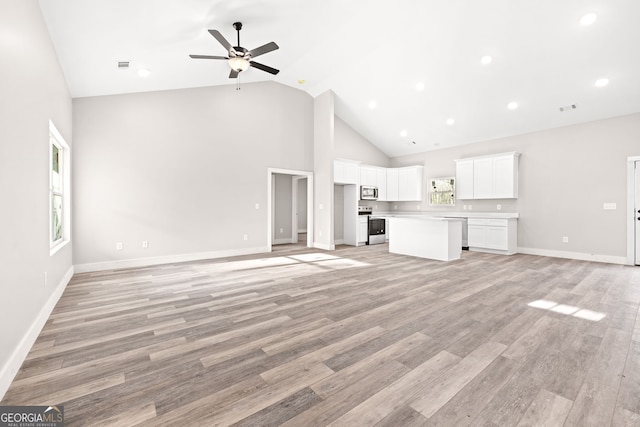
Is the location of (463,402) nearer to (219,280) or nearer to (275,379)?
(275,379)

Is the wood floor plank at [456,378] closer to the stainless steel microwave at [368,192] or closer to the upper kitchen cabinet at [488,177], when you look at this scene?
the upper kitchen cabinet at [488,177]

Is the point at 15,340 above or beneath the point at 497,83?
beneath

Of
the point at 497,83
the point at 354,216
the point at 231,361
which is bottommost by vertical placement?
the point at 231,361

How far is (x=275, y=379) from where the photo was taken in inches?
72.7

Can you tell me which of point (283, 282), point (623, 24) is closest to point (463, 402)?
point (283, 282)

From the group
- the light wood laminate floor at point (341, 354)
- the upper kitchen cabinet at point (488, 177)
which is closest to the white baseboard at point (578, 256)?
the upper kitchen cabinet at point (488, 177)

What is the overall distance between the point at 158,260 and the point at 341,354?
480cm

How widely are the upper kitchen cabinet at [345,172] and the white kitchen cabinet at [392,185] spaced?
1516 millimetres

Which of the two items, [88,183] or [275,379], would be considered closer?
[275,379]

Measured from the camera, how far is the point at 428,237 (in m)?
6.06

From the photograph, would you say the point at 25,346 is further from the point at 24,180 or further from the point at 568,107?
the point at 568,107

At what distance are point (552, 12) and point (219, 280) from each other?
20.3 feet

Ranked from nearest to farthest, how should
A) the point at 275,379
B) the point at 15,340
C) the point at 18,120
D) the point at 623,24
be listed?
1. the point at 275,379
2. the point at 15,340
3. the point at 18,120
4. the point at 623,24

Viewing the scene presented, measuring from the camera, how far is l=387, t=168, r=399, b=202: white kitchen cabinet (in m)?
9.26
